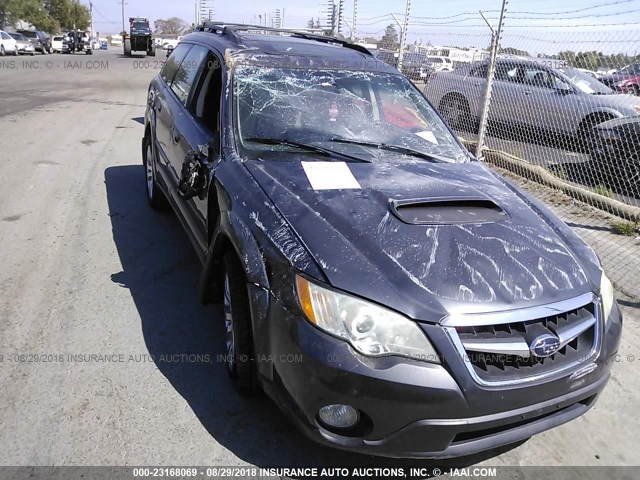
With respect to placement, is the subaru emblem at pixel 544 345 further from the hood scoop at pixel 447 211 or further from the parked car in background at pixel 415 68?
the parked car in background at pixel 415 68

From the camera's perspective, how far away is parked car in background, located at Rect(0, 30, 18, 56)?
32.3 metres

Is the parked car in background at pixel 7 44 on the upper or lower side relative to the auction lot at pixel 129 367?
upper

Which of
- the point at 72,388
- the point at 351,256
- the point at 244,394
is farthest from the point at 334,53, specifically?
the point at 72,388

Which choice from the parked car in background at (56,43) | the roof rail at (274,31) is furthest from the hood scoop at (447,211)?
the parked car in background at (56,43)

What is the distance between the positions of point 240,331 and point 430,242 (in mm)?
997

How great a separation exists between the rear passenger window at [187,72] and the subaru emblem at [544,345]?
10.5 ft

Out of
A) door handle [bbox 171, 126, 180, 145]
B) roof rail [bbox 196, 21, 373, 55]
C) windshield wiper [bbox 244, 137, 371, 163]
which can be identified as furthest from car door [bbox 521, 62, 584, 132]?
windshield wiper [bbox 244, 137, 371, 163]

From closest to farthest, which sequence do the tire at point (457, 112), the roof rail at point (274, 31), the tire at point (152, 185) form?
the roof rail at point (274, 31) < the tire at point (152, 185) < the tire at point (457, 112)

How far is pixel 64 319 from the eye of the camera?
11.5 feet

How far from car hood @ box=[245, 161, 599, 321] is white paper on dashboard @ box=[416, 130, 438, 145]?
589 mm

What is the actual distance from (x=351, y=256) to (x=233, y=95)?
1.68 m

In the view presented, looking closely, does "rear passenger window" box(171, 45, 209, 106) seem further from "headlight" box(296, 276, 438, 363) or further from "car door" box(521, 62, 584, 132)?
"car door" box(521, 62, 584, 132)

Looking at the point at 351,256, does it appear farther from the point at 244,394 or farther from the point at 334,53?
the point at 334,53

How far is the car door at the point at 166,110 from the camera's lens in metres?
4.51
